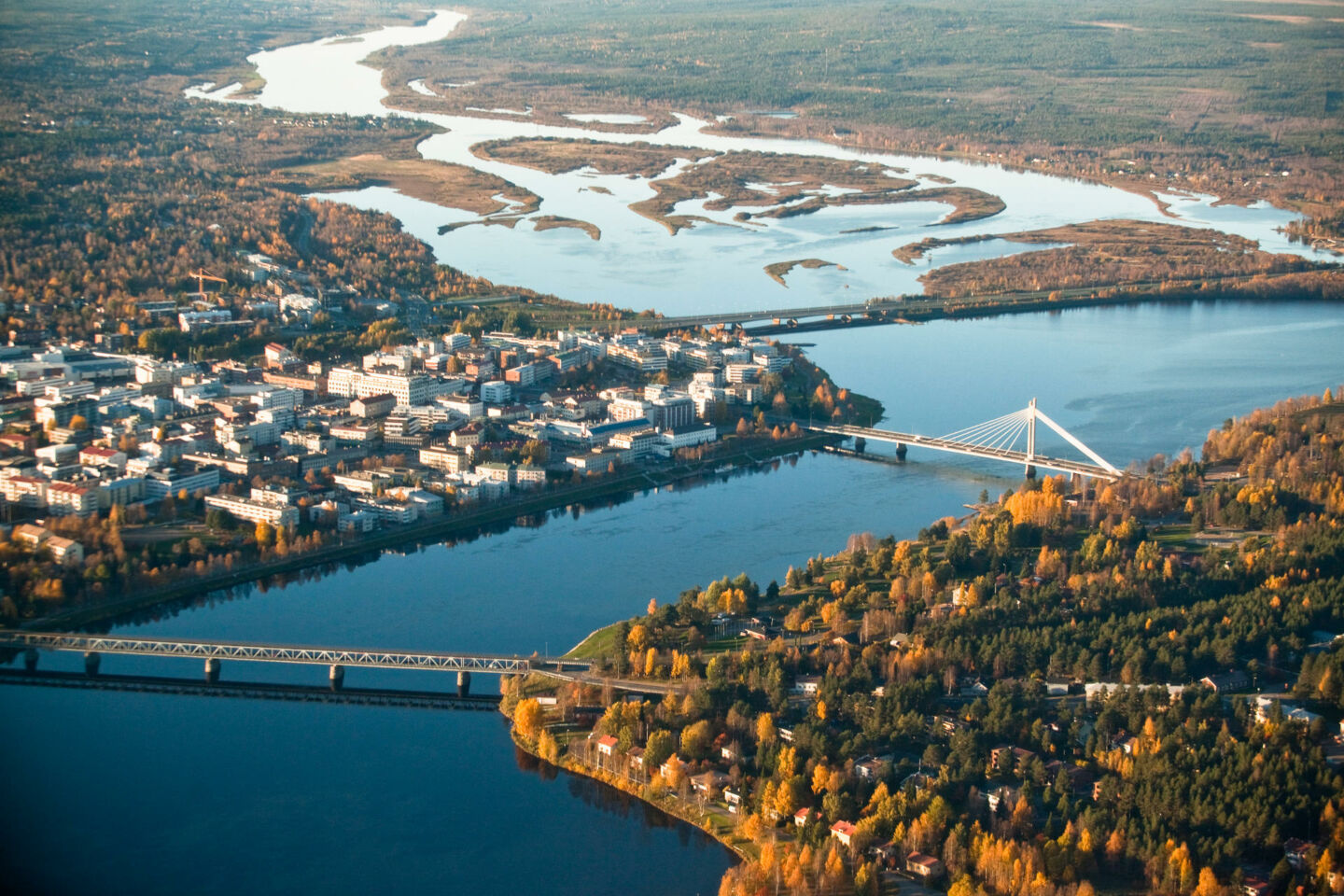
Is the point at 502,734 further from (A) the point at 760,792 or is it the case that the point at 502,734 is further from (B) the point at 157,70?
(B) the point at 157,70

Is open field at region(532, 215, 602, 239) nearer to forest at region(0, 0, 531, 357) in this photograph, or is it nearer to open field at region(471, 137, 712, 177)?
forest at region(0, 0, 531, 357)

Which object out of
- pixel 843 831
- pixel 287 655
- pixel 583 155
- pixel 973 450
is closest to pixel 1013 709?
pixel 843 831

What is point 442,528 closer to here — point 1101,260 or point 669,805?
point 669,805

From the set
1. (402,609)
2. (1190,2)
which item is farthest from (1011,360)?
(1190,2)

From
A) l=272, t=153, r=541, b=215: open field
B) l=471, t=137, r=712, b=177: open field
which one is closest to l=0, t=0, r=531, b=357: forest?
l=272, t=153, r=541, b=215: open field

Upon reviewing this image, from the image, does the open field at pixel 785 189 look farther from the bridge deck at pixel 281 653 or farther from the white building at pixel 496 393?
the bridge deck at pixel 281 653
